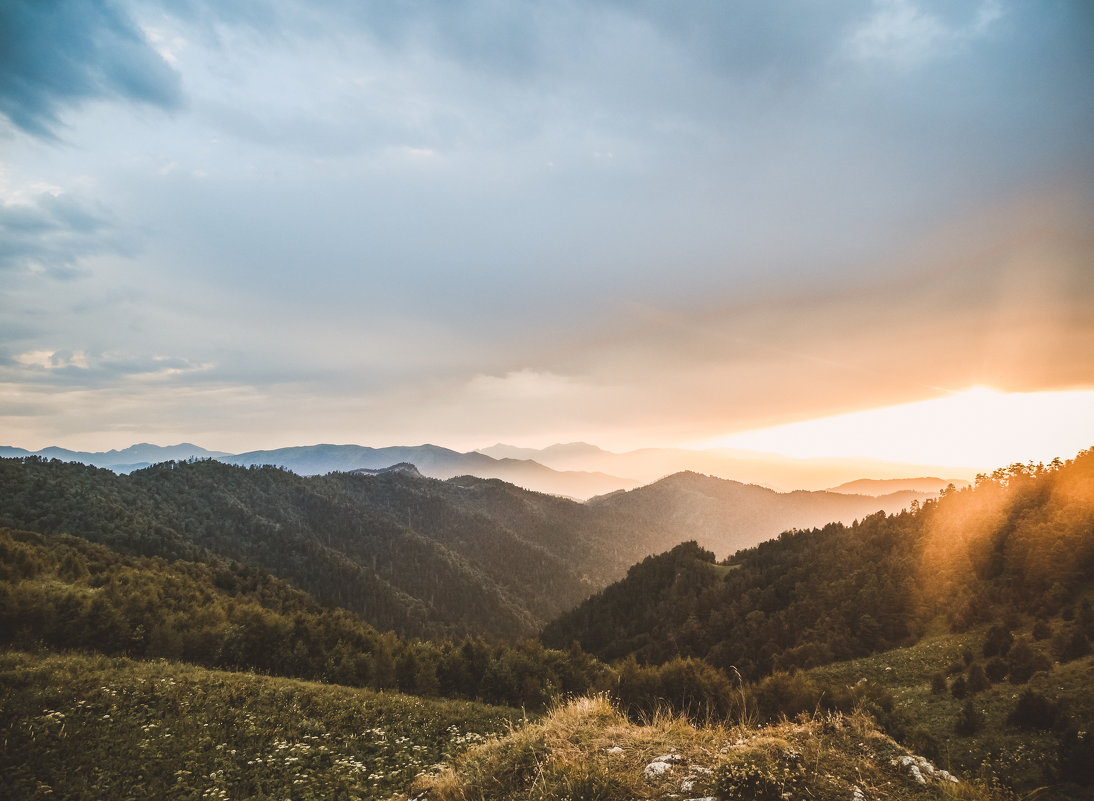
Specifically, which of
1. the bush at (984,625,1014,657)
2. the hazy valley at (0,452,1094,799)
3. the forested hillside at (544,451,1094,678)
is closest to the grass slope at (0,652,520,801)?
the hazy valley at (0,452,1094,799)

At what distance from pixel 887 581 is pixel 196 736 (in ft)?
249

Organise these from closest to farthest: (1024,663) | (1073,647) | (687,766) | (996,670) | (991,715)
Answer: (687,766) → (991,715) → (1024,663) → (1073,647) → (996,670)

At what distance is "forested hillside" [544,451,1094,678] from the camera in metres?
41.8

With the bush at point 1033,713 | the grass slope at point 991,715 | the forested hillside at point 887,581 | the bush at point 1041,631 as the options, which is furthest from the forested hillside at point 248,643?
the forested hillside at point 887,581

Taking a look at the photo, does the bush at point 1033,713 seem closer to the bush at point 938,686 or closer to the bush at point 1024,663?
the bush at point 1024,663

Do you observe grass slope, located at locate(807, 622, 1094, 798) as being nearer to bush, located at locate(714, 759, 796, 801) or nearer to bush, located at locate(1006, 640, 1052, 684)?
bush, located at locate(1006, 640, 1052, 684)

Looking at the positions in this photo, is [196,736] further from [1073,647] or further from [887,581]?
[887,581]

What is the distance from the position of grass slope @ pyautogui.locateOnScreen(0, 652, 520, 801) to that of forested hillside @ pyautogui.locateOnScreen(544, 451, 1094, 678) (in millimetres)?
48991

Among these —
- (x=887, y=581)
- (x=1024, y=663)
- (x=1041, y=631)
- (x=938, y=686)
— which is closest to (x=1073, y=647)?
(x=1024, y=663)

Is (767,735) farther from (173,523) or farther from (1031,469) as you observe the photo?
(173,523)

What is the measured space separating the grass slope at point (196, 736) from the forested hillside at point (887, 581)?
48991 millimetres

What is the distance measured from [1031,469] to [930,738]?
226 ft

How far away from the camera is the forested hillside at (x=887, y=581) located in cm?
4184

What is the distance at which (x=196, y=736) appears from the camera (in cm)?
1717
